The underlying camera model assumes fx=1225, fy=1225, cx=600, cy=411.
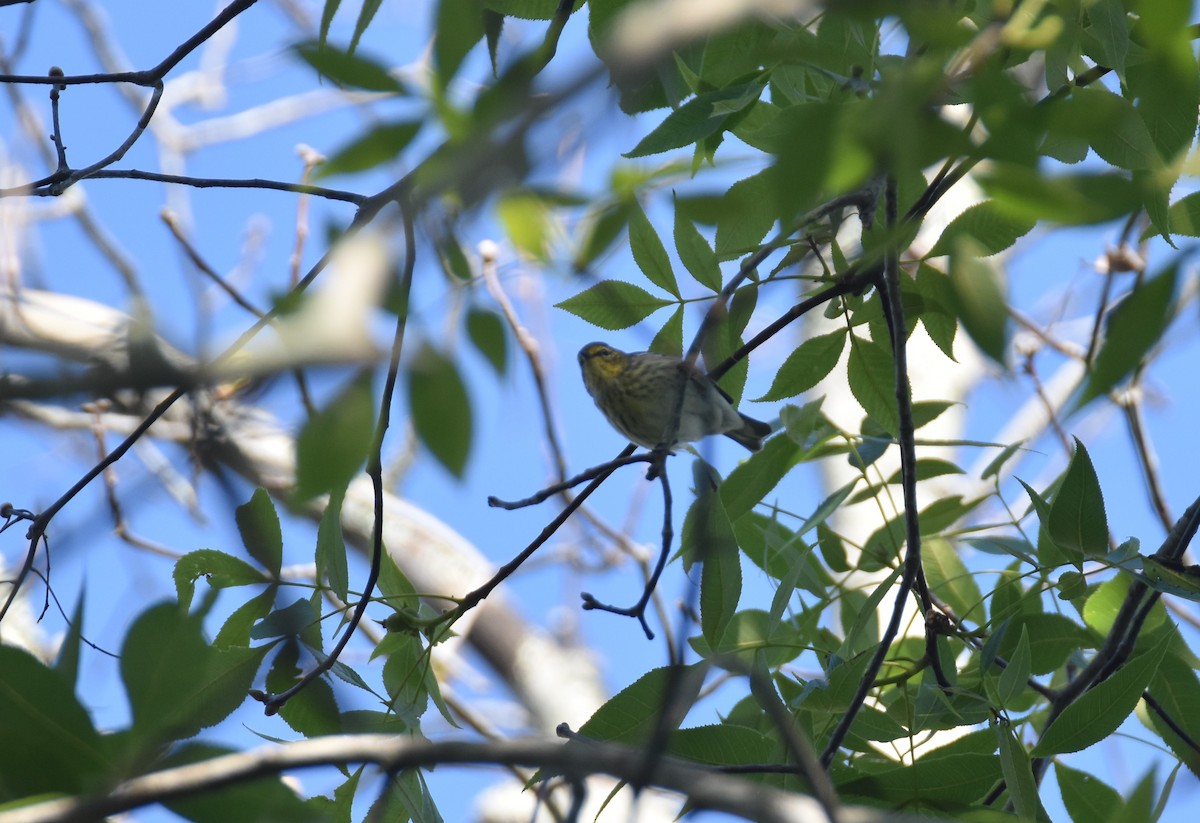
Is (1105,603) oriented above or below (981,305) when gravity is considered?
above

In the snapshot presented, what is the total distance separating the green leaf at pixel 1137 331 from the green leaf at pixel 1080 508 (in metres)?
1.12

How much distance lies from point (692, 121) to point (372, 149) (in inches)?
37.0

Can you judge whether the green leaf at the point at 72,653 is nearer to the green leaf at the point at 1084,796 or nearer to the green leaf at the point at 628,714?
the green leaf at the point at 628,714

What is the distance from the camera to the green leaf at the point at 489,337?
0.77 metres

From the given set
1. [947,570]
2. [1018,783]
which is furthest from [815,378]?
[1018,783]

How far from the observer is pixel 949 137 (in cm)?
75

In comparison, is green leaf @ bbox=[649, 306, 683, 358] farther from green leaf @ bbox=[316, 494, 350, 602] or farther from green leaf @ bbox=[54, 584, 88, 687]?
green leaf @ bbox=[54, 584, 88, 687]

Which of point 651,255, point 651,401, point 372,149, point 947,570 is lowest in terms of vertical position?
point 372,149

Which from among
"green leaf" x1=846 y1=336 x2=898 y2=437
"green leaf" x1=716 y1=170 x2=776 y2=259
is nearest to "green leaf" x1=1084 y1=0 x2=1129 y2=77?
"green leaf" x1=716 y1=170 x2=776 y2=259

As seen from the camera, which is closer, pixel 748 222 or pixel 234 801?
pixel 234 801

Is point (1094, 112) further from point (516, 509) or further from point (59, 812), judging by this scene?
point (516, 509)

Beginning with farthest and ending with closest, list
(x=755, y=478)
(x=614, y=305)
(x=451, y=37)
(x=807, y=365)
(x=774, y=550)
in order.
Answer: (x=774, y=550) → (x=755, y=478) → (x=807, y=365) → (x=614, y=305) → (x=451, y=37)

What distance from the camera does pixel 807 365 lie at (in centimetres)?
213

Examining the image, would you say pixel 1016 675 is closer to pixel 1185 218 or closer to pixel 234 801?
pixel 1185 218
